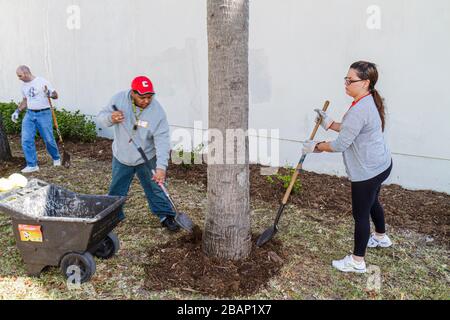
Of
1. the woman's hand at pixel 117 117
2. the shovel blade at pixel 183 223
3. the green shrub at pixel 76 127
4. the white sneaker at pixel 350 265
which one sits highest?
the woman's hand at pixel 117 117

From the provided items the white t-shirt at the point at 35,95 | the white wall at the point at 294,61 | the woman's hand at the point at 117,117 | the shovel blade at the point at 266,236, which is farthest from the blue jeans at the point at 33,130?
the shovel blade at the point at 266,236

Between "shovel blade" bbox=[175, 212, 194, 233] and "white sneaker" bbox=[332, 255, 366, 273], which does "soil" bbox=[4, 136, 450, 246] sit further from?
"shovel blade" bbox=[175, 212, 194, 233]

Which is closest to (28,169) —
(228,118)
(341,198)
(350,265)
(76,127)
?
(76,127)

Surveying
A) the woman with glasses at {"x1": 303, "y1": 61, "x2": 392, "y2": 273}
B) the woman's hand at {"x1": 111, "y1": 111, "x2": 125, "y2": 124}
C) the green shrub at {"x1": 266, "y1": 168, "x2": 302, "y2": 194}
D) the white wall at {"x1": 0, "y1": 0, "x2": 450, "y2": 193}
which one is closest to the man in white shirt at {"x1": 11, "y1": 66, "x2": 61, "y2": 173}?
the white wall at {"x1": 0, "y1": 0, "x2": 450, "y2": 193}

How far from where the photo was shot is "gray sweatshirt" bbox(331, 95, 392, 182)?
10.6ft

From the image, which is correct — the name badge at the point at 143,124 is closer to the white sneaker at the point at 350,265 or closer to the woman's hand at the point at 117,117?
the woman's hand at the point at 117,117

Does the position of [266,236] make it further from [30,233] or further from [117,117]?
[30,233]

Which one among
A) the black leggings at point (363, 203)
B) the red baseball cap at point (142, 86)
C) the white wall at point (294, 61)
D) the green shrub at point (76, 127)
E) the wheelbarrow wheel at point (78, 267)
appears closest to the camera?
the wheelbarrow wheel at point (78, 267)

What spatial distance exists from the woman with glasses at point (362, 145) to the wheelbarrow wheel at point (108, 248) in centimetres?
192

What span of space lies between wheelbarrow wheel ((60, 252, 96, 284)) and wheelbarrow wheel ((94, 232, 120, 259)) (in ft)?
1.34

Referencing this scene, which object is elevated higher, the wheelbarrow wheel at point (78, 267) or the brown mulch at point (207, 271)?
the wheelbarrow wheel at point (78, 267)

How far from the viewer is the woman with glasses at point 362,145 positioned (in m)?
3.24

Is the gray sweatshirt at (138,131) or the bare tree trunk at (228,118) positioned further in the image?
the gray sweatshirt at (138,131)

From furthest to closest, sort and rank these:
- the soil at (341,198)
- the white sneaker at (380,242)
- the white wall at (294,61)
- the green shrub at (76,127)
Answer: the green shrub at (76,127) → the white wall at (294,61) → the soil at (341,198) → the white sneaker at (380,242)
